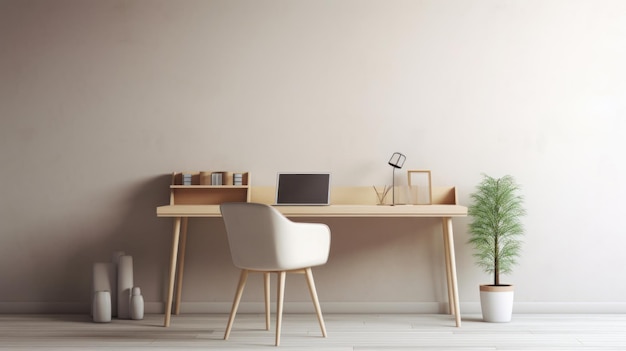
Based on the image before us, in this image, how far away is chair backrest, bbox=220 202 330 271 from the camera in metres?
3.94

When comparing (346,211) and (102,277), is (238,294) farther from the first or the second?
(102,277)

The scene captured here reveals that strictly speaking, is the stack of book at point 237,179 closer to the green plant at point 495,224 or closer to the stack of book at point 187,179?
the stack of book at point 187,179

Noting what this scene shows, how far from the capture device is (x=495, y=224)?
15.8 feet

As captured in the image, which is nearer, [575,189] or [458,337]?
[458,337]

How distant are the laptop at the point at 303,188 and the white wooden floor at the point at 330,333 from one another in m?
0.73

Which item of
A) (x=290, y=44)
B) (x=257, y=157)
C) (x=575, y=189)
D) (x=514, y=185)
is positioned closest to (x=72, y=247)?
(x=257, y=157)

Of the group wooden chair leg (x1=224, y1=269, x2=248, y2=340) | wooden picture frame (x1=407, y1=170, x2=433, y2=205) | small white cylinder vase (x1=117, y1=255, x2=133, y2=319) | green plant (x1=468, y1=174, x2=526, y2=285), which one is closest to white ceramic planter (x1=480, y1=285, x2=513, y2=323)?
green plant (x1=468, y1=174, x2=526, y2=285)

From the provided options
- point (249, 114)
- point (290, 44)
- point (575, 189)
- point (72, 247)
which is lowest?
point (72, 247)

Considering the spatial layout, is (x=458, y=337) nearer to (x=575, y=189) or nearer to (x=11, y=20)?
(x=575, y=189)

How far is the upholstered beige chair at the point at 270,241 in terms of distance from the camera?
3945 millimetres

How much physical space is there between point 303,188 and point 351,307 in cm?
85

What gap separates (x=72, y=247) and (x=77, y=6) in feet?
5.29

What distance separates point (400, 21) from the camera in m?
5.18

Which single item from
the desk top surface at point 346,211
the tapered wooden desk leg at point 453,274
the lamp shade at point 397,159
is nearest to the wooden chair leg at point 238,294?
the desk top surface at point 346,211
